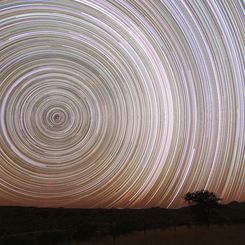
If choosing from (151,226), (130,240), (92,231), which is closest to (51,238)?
(92,231)

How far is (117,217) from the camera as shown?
18.4 meters

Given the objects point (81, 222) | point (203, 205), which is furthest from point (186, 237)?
point (81, 222)

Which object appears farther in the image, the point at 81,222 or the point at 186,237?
the point at 81,222

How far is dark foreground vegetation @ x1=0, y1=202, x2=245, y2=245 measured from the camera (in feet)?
44.4

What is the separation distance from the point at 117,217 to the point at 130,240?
4163 mm

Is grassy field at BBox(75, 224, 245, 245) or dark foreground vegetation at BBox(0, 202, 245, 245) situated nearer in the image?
dark foreground vegetation at BBox(0, 202, 245, 245)

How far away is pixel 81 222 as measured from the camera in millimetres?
16500

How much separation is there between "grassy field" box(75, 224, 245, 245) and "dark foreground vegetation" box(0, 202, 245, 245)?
23cm

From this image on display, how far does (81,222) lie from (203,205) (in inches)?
275

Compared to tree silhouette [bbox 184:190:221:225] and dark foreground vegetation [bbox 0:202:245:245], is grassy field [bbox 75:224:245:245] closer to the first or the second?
dark foreground vegetation [bbox 0:202:245:245]

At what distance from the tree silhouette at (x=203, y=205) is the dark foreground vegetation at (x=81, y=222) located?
0.43 feet

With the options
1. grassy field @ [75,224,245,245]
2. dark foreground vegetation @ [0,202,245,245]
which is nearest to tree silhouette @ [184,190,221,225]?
dark foreground vegetation @ [0,202,245,245]

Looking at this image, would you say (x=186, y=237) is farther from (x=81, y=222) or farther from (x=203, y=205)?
(x=81, y=222)

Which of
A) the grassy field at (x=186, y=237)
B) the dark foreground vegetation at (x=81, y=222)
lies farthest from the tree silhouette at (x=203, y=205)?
the grassy field at (x=186, y=237)
